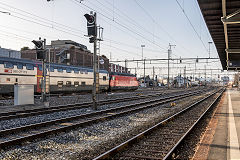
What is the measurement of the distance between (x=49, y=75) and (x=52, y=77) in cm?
225

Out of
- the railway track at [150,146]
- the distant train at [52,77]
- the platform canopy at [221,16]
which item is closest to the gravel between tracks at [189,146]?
the railway track at [150,146]

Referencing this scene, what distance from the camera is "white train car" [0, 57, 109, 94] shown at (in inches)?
851

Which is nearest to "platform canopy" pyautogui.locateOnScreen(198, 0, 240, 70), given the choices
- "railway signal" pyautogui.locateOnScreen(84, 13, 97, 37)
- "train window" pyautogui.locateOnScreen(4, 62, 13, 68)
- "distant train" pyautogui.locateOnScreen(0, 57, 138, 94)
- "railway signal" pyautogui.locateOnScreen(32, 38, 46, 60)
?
"railway signal" pyautogui.locateOnScreen(84, 13, 97, 37)

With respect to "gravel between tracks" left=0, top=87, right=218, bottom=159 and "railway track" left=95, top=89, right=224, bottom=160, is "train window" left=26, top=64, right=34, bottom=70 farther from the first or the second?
"railway track" left=95, top=89, right=224, bottom=160

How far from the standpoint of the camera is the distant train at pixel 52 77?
21.7 metres

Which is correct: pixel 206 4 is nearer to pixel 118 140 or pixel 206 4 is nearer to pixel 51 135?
pixel 118 140

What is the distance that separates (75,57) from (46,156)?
7023 cm

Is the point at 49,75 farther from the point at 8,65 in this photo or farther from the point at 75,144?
the point at 75,144

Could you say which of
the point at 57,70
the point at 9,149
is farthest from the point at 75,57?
the point at 9,149

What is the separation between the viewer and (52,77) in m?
27.3

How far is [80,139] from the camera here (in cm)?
829

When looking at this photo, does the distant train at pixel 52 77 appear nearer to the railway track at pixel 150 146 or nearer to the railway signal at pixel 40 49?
the railway signal at pixel 40 49

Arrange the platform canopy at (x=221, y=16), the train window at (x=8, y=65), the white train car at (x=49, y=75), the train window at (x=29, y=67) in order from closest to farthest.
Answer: the platform canopy at (x=221, y=16) → the train window at (x=8, y=65) → the white train car at (x=49, y=75) → the train window at (x=29, y=67)

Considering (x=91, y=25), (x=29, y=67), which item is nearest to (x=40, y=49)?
(x=91, y=25)
